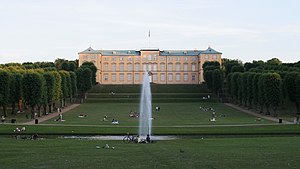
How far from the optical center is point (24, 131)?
37.5m

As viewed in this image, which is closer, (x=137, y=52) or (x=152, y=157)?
(x=152, y=157)

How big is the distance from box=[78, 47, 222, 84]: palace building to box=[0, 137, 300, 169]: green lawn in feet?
356

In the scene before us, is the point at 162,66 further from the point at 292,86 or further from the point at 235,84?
the point at 292,86

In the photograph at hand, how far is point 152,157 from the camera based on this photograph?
68.4 ft

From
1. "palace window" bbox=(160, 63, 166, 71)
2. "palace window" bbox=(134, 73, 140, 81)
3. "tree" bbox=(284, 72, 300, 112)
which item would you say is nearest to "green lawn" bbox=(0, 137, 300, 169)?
"tree" bbox=(284, 72, 300, 112)

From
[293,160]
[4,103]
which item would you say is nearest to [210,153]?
[293,160]

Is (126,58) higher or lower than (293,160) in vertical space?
higher

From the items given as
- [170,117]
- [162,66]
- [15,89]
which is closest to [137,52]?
[162,66]

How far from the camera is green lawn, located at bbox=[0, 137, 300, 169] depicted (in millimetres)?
18328

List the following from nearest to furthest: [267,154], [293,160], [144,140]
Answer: [293,160], [267,154], [144,140]

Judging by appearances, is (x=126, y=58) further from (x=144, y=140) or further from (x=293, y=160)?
(x=293, y=160)

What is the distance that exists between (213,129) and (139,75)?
95.6 metres

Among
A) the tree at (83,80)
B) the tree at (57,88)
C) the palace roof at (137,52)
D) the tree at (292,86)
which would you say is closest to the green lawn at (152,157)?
the tree at (292,86)

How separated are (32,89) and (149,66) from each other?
78820mm
